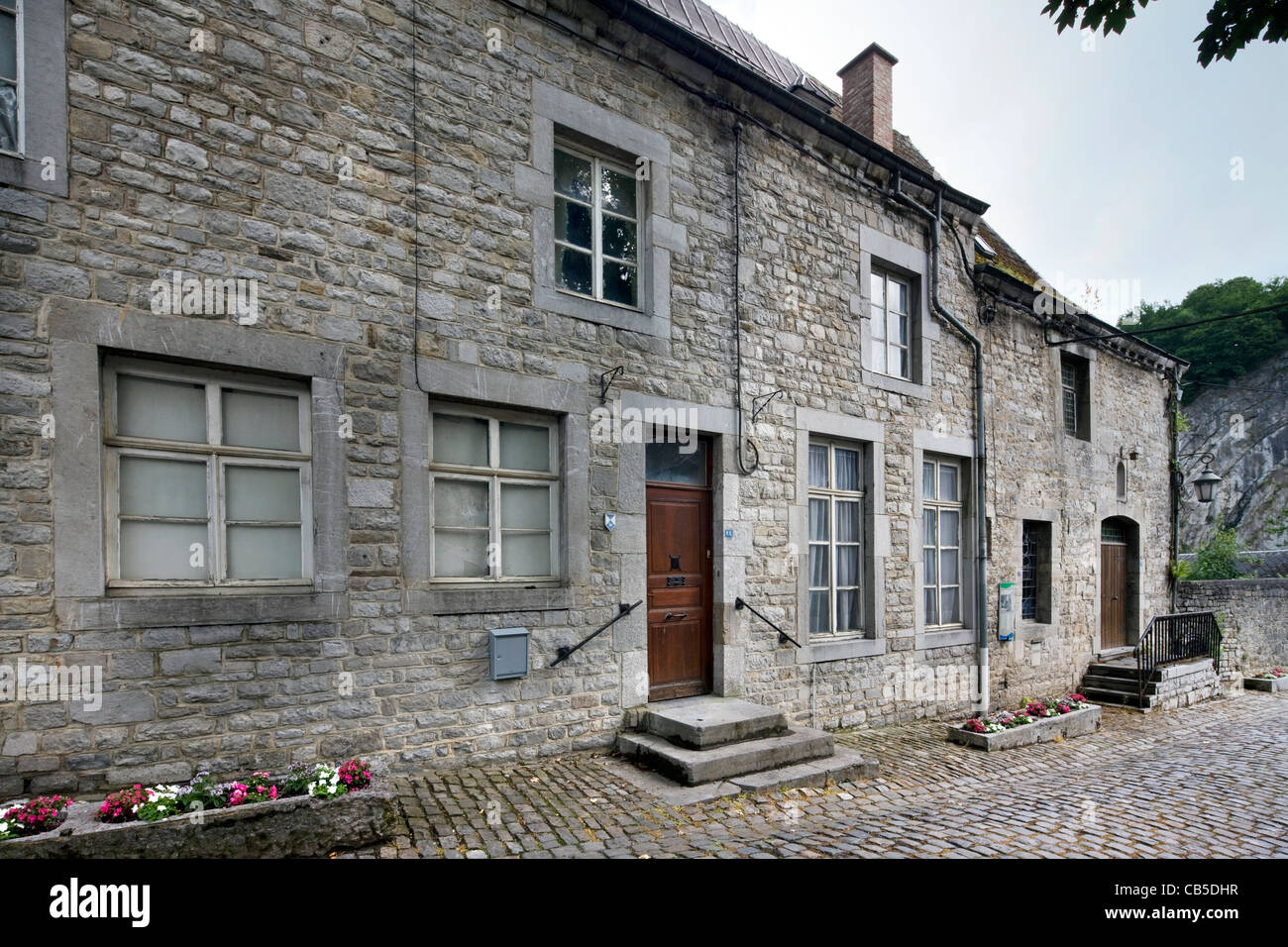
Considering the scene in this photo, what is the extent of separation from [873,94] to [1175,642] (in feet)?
30.5

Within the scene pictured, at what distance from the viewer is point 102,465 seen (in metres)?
3.87

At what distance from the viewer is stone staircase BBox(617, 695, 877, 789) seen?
4973mm

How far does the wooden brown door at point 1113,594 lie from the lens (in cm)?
1162

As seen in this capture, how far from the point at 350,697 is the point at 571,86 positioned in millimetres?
4931

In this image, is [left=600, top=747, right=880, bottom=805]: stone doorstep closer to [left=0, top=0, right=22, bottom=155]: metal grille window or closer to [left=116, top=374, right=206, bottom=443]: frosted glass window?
[left=116, top=374, right=206, bottom=443]: frosted glass window

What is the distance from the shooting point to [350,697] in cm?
445

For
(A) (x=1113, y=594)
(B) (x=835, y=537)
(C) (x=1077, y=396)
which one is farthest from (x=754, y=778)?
(A) (x=1113, y=594)

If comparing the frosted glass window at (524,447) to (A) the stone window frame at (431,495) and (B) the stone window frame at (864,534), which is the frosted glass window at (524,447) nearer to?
(A) the stone window frame at (431,495)

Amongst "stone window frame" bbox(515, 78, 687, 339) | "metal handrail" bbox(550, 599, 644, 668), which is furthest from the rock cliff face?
"metal handrail" bbox(550, 599, 644, 668)

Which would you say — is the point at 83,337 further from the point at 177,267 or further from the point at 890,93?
the point at 890,93

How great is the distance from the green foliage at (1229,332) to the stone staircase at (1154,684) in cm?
2439

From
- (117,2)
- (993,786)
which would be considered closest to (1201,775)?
(993,786)

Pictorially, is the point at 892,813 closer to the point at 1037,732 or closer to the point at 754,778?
the point at 754,778

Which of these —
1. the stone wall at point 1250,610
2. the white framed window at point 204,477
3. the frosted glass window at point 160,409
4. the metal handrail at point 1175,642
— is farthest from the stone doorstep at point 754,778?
the stone wall at point 1250,610
